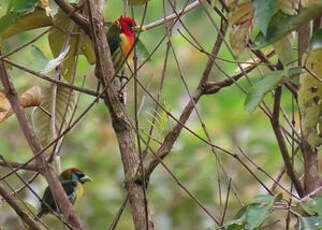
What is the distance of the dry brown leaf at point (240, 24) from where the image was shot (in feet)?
3.76

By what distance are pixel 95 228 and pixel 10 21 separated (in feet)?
6.96

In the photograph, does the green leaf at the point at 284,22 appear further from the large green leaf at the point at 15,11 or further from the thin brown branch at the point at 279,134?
the large green leaf at the point at 15,11

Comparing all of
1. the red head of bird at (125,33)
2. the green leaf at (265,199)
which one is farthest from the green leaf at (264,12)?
the red head of bird at (125,33)

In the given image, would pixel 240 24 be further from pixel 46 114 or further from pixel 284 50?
pixel 46 114

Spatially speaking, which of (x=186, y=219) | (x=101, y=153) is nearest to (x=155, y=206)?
(x=186, y=219)

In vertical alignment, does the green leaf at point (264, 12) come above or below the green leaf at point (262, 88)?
above

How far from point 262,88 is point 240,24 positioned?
20 cm

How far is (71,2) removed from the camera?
1.62 meters

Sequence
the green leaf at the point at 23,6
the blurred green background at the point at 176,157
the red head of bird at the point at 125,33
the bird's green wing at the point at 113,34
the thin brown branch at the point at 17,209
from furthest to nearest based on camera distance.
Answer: the blurred green background at the point at 176,157 → the red head of bird at the point at 125,33 → the bird's green wing at the point at 113,34 → the green leaf at the point at 23,6 → the thin brown branch at the point at 17,209

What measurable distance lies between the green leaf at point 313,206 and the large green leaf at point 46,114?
0.81 m

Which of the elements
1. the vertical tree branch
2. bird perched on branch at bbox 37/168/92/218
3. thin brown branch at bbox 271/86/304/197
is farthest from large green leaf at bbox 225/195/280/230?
bird perched on branch at bbox 37/168/92/218

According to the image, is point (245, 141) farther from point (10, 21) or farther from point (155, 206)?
point (10, 21)

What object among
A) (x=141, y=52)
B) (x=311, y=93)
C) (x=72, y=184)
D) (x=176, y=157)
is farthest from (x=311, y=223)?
(x=176, y=157)

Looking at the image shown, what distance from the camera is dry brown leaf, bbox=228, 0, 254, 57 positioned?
114 cm
